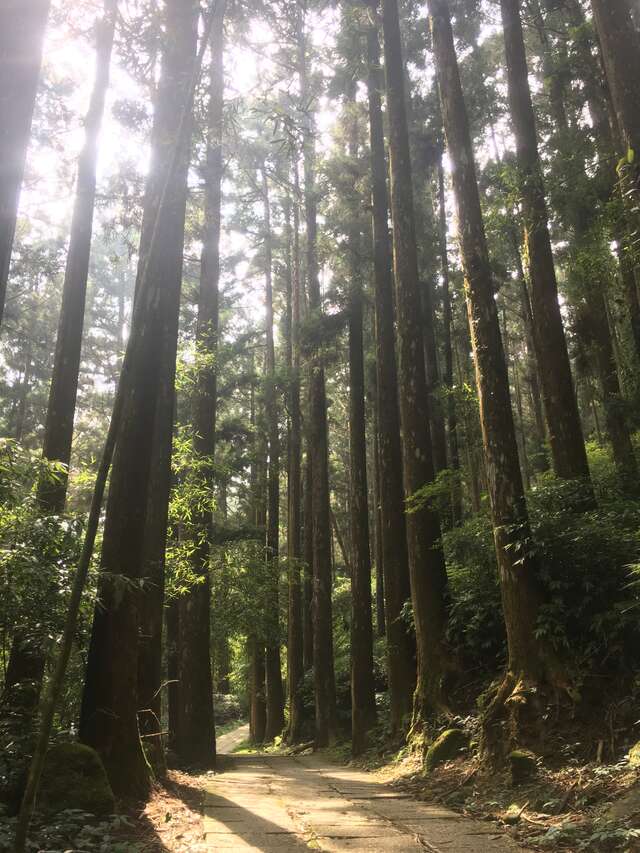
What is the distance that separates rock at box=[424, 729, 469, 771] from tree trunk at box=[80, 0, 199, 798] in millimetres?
3779

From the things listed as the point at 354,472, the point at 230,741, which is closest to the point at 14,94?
the point at 354,472

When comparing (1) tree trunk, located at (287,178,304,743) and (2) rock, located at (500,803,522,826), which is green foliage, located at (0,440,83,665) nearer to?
(2) rock, located at (500,803,522,826)

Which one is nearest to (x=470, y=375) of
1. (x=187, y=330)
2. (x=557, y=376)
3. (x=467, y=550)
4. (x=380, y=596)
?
(x=380, y=596)

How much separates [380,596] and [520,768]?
16.0 metres

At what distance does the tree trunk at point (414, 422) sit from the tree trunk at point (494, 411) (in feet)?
6.65

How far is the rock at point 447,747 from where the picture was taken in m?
7.56

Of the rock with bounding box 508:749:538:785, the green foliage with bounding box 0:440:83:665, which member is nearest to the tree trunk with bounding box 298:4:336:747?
the rock with bounding box 508:749:538:785

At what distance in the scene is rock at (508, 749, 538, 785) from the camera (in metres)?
5.79

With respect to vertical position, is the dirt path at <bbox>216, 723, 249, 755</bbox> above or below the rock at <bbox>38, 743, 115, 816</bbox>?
below

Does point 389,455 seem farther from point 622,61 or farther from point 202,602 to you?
point 622,61

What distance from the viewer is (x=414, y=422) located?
33.7 ft

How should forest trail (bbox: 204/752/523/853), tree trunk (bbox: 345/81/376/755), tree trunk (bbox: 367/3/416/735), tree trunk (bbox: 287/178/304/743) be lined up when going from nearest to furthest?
forest trail (bbox: 204/752/523/853), tree trunk (bbox: 367/3/416/735), tree trunk (bbox: 345/81/376/755), tree trunk (bbox: 287/178/304/743)

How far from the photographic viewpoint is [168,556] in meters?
10.1

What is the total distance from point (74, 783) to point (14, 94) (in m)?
5.22
